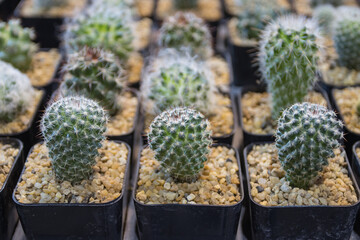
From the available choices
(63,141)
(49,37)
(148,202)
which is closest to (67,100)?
(63,141)

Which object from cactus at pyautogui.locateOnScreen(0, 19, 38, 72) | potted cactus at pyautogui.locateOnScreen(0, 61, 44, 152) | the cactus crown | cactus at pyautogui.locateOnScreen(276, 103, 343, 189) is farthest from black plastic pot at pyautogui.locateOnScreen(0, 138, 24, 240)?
cactus at pyautogui.locateOnScreen(276, 103, 343, 189)

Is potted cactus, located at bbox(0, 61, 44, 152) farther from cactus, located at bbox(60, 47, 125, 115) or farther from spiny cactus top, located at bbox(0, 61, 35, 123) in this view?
cactus, located at bbox(60, 47, 125, 115)

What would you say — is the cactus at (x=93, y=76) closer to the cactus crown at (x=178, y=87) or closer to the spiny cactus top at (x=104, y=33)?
the cactus crown at (x=178, y=87)

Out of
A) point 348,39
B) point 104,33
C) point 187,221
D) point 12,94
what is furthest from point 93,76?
point 348,39

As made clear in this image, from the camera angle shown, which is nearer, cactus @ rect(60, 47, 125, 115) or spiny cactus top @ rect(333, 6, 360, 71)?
cactus @ rect(60, 47, 125, 115)

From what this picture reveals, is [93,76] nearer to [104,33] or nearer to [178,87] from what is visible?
[178,87]

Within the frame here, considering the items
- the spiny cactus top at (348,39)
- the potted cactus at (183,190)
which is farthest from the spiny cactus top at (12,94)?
the spiny cactus top at (348,39)
